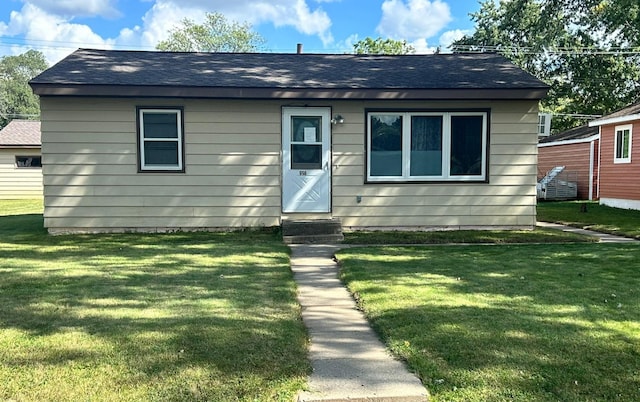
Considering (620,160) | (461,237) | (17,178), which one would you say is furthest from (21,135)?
(620,160)

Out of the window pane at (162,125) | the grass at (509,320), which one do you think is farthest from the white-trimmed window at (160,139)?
the grass at (509,320)

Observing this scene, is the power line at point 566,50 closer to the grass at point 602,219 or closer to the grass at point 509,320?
the grass at point 602,219

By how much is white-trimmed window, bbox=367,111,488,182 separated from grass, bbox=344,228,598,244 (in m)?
1.08

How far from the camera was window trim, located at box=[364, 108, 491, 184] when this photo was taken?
29.9 ft

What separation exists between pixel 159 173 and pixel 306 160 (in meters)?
2.67

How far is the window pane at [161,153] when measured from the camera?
902cm

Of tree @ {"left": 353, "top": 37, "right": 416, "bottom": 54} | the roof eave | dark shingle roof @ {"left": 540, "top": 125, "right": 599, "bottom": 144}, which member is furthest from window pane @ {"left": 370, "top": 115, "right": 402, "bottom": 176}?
tree @ {"left": 353, "top": 37, "right": 416, "bottom": 54}

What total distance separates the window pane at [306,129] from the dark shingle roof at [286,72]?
24.5 inches

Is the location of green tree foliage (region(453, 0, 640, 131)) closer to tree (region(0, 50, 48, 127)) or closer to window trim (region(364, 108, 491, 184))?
window trim (region(364, 108, 491, 184))

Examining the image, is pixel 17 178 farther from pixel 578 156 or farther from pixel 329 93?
pixel 578 156

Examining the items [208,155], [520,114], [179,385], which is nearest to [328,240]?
[208,155]

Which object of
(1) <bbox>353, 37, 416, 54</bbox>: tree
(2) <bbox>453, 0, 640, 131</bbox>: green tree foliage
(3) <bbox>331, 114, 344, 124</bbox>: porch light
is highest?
(1) <bbox>353, 37, 416, 54</bbox>: tree

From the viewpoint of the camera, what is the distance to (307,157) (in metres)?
9.20

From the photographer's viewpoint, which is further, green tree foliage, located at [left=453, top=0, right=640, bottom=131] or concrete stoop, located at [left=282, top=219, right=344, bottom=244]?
green tree foliage, located at [left=453, top=0, right=640, bottom=131]
